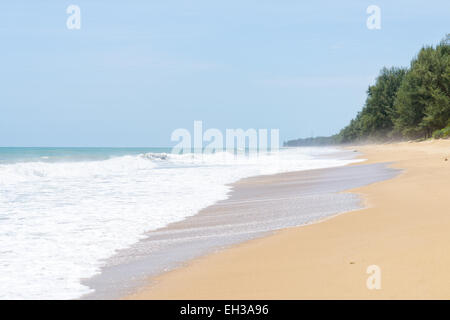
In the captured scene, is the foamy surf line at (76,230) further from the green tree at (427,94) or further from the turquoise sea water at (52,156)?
the green tree at (427,94)

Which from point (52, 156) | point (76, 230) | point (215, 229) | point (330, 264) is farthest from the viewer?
point (52, 156)

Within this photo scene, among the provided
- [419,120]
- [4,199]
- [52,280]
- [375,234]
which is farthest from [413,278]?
[419,120]

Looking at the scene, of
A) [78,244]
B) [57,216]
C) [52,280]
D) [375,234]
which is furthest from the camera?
[57,216]

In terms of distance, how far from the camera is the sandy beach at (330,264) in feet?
11.2

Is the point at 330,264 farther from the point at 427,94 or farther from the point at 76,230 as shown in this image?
the point at 427,94

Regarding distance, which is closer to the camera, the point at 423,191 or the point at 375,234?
the point at 375,234

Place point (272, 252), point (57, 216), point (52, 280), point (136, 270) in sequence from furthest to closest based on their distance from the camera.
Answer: point (57, 216)
point (272, 252)
point (136, 270)
point (52, 280)

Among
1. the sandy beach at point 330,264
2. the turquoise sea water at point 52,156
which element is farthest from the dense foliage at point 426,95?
the sandy beach at point 330,264

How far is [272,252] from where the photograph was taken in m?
4.91

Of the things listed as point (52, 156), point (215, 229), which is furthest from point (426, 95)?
point (215, 229)

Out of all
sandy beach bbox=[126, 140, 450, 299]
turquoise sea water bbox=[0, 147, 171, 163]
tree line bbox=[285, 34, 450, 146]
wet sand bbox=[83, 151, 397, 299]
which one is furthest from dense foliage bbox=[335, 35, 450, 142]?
sandy beach bbox=[126, 140, 450, 299]

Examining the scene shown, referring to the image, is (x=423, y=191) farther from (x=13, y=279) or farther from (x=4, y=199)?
(x=4, y=199)

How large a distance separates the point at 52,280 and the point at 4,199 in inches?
286

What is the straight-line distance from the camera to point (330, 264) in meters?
4.12
